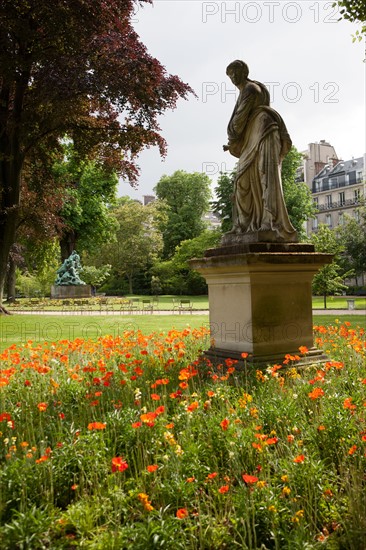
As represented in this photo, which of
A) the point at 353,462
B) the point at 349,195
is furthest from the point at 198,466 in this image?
the point at 349,195

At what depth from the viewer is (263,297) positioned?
5.49 metres

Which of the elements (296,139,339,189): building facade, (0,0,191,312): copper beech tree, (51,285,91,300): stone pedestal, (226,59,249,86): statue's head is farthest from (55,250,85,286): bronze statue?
(296,139,339,189): building facade

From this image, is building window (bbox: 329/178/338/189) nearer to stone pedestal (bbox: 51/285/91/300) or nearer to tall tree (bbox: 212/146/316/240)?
tall tree (bbox: 212/146/316/240)

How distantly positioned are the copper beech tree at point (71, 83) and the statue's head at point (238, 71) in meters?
5.78

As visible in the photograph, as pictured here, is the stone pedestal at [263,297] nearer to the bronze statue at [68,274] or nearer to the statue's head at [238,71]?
the statue's head at [238,71]

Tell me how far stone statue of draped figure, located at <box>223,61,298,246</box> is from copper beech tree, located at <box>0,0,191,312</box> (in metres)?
6.06

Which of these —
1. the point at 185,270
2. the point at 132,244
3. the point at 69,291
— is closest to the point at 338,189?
the point at 185,270

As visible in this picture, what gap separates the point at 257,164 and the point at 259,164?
0.22ft

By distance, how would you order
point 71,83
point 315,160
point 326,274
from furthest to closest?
point 315,160 → point 326,274 → point 71,83

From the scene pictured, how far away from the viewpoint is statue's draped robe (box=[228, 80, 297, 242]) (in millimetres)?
5715

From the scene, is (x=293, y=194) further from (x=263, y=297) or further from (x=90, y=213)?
(x=263, y=297)

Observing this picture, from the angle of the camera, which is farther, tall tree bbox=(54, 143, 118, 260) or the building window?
the building window

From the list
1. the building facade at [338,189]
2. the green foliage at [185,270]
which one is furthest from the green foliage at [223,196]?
the building facade at [338,189]

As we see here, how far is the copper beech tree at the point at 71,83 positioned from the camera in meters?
10.8
